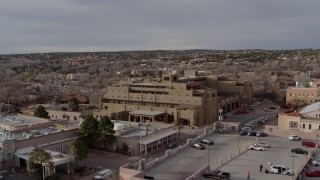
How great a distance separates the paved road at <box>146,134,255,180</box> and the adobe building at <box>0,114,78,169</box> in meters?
12.2

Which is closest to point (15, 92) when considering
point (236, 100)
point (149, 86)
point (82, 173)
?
point (149, 86)

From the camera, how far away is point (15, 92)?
10844cm

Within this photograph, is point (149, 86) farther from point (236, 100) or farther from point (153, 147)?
point (153, 147)

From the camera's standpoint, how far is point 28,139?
43812 millimetres

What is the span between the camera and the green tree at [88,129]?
4831cm

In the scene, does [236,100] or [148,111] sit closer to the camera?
[148,111]

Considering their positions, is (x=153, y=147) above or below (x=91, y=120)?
below

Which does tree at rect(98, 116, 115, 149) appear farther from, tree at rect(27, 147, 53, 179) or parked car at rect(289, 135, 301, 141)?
parked car at rect(289, 135, 301, 141)

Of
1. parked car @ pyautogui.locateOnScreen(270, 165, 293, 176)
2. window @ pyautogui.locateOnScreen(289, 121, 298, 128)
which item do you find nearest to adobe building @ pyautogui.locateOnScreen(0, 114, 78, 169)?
parked car @ pyautogui.locateOnScreen(270, 165, 293, 176)

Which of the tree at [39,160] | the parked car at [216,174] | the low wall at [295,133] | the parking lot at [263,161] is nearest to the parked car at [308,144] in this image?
the parking lot at [263,161]

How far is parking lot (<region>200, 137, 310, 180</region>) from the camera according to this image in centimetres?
3062

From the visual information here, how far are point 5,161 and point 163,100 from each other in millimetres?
37676

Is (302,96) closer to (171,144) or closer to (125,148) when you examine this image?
(171,144)

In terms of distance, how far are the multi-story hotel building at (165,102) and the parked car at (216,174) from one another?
126ft
